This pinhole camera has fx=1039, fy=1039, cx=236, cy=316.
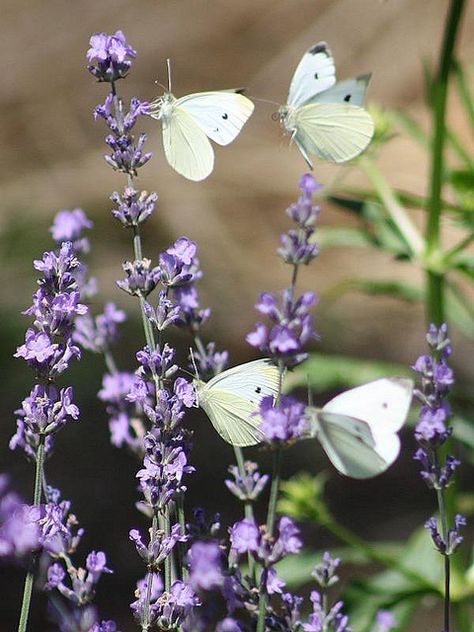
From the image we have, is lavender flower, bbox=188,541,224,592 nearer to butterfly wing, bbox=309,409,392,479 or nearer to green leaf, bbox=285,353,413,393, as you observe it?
butterfly wing, bbox=309,409,392,479

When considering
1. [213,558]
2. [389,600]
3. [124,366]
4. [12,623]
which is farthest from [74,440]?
[213,558]

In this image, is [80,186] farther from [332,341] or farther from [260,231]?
[332,341]

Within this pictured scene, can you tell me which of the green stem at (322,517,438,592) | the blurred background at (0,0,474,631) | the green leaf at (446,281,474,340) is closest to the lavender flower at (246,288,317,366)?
the green stem at (322,517,438,592)

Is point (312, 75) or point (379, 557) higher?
point (312, 75)

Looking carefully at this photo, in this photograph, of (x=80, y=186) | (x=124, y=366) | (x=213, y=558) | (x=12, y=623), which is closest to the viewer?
(x=213, y=558)

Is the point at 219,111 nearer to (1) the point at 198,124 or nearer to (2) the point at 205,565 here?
(1) the point at 198,124

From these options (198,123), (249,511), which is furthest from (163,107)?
(249,511)
